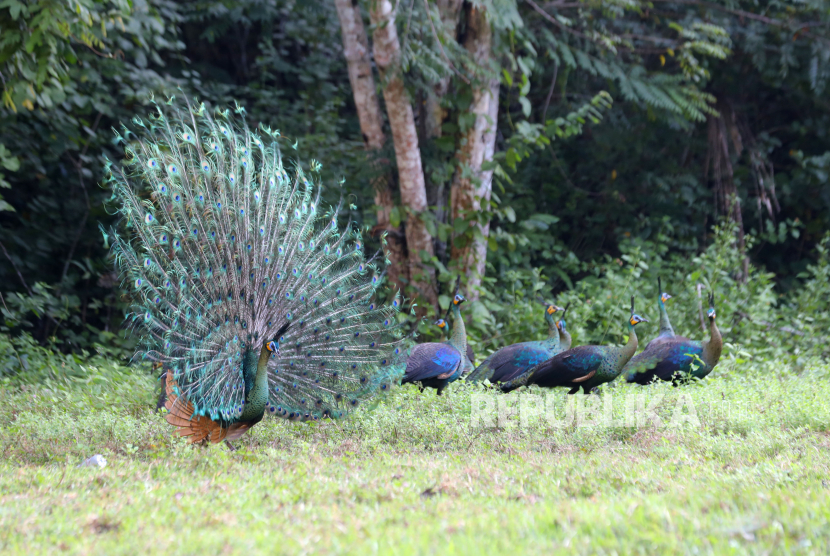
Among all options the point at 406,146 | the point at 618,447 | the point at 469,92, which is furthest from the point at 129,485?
the point at 469,92

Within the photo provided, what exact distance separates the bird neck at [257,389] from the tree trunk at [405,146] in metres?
3.90

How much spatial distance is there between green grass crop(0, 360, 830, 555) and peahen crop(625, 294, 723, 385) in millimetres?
228

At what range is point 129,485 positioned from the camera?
3.65 meters

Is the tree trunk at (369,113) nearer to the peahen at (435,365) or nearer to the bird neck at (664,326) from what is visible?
the peahen at (435,365)

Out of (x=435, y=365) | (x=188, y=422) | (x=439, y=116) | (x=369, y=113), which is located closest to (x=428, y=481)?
(x=188, y=422)

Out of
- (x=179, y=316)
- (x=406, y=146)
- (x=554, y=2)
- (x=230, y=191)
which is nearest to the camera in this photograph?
(x=179, y=316)

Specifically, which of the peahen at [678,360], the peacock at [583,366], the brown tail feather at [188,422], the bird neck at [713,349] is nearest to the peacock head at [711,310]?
the peahen at [678,360]

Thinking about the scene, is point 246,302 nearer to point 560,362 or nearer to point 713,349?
point 560,362

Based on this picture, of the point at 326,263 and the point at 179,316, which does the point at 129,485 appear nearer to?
the point at 179,316

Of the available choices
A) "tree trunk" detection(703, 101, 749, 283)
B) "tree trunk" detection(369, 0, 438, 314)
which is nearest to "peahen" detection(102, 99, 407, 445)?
"tree trunk" detection(369, 0, 438, 314)

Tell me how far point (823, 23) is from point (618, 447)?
695 cm

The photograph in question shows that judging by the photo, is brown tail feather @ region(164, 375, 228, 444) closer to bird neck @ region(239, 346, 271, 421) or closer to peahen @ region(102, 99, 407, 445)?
peahen @ region(102, 99, 407, 445)

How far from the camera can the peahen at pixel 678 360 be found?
6.15 m

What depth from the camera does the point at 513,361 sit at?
5980 mm
